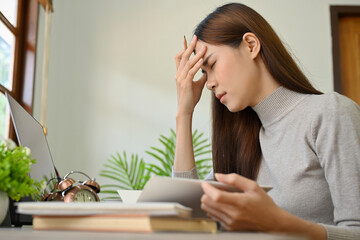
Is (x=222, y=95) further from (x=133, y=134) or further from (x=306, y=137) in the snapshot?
(x=133, y=134)

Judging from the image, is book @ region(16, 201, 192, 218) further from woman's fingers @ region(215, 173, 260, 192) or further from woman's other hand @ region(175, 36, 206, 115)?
woman's other hand @ region(175, 36, 206, 115)

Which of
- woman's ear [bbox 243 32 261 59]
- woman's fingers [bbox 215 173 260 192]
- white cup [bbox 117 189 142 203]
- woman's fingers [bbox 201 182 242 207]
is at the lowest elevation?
white cup [bbox 117 189 142 203]

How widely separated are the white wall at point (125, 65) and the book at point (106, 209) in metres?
3.08

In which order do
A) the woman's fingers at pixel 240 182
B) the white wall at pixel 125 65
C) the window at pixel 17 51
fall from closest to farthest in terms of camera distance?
1. the woman's fingers at pixel 240 182
2. the window at pixel 17 51
3. the white wall at pixel 125 65

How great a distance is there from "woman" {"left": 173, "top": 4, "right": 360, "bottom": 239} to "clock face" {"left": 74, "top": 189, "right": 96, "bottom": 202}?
321mm

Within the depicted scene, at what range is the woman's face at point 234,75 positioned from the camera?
134 cm

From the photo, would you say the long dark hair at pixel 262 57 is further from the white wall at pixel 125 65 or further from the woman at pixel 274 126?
the white wall at pixel 125 65

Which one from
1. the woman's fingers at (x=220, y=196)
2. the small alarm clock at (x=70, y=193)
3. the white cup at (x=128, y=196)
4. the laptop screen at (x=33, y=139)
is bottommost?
the white cup at (x=128, y=196)

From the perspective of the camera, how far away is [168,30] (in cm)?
402

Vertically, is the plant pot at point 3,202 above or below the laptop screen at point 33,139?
below

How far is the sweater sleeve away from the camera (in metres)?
1.02

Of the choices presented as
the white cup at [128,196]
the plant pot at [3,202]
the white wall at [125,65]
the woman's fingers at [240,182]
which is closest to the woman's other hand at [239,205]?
the woman's fingers at [240,182]

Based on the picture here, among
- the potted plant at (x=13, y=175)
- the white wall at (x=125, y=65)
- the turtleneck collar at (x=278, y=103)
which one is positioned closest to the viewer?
the potted plant at (x=13, y=175)

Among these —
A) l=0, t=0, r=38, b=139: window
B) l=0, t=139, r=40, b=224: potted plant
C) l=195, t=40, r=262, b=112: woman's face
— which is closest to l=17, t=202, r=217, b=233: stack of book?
l=0, t=139, r=40, b=224: potted plant
